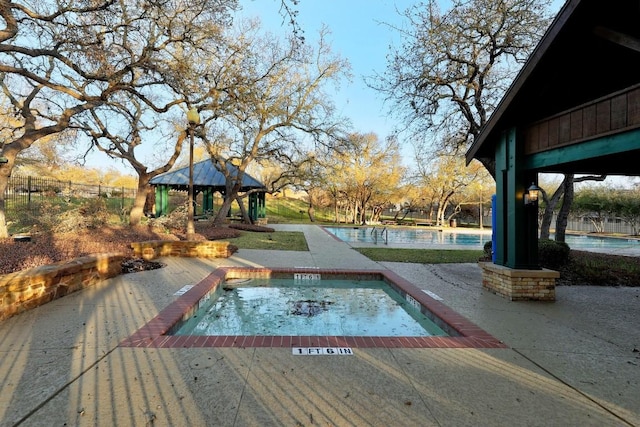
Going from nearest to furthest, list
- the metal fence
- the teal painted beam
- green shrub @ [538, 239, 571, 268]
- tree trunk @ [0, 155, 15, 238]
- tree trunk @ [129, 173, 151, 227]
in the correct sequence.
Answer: the teal painted beam → green shrub @ [538, 239, 571, 268] → tree trunk @ [0, 155, 15, 238] → tree trunk @ [129, 173, 151, 227] → the metal fence

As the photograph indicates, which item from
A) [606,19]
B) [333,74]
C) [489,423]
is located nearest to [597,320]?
[489,423]

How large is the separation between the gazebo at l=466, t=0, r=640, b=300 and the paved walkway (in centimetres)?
173

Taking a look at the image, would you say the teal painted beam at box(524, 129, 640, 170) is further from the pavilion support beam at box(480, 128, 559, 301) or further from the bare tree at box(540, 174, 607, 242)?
the bare tree at box(540, 174, 607, 242)

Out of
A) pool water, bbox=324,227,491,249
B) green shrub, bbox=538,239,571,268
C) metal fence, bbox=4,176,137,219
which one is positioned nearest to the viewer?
green shrub, bbox=538,239,571,268

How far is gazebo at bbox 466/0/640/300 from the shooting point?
409 centimetres

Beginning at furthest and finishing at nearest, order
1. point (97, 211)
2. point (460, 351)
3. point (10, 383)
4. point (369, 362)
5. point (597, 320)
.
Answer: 1. point (97, 211)
2. point (597, 320)
3. point (460, 351)
4. point (369, 362)
5. point (10, 383)

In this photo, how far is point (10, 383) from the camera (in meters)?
2.66

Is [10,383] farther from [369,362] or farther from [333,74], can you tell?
[333,74]

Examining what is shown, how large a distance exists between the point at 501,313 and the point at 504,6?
310 inches

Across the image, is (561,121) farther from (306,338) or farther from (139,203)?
(139,203)

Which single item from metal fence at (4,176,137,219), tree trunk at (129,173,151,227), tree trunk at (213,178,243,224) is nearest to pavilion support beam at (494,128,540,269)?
tree trunk at (129,173,151,227)

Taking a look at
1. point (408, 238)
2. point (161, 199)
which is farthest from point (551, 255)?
point (161, 199)

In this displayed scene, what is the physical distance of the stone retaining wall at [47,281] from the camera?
13.9ft

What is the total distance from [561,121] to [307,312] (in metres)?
4.74
